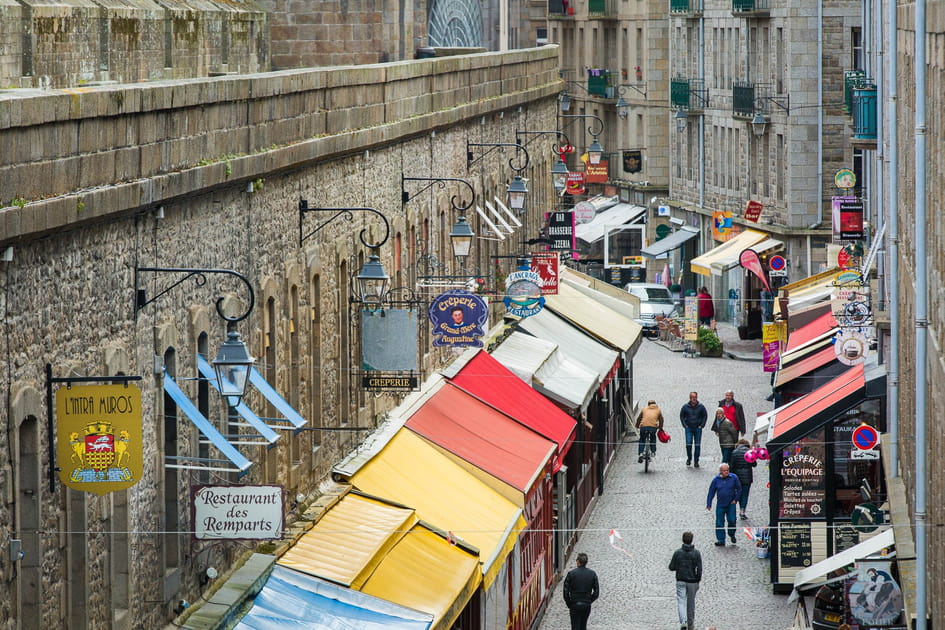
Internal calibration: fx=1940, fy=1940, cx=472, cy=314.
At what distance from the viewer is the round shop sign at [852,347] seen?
24281mm

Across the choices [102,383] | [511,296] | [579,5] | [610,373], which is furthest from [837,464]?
[579,5]

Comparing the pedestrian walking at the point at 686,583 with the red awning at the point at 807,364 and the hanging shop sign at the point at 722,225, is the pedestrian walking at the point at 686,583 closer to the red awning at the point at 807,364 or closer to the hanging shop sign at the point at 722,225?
the red awning at the point at 807,364

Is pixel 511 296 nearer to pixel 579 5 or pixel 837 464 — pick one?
pixel 837 464

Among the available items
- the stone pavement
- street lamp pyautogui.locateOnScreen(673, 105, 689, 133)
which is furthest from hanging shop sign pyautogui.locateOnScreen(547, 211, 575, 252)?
street lamp pyautogui.locateOnScreen(673, 105, 689, 133)

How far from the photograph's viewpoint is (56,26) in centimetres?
1862

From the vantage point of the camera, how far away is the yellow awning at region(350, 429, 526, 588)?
1833 cm

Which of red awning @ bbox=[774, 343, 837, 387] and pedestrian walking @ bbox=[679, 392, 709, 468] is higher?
red awning @ bbox=[774, 343, 837, 387]

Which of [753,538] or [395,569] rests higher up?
[395,569]

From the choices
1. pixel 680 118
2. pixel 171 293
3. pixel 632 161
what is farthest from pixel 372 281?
pixel 632 161

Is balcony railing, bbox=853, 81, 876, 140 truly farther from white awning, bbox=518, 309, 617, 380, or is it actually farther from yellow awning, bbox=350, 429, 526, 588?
yellow awning, bbox=350, 429, 526, 588

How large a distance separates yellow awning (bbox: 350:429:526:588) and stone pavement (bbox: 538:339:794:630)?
2.79 metres

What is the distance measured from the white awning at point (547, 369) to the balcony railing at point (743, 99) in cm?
2293

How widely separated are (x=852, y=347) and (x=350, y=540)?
32.4 ft

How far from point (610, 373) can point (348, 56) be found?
256 inches
